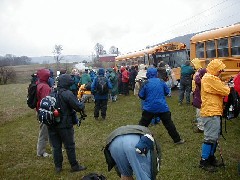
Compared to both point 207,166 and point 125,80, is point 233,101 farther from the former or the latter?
point 125,80

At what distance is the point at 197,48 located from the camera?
16.3 meters

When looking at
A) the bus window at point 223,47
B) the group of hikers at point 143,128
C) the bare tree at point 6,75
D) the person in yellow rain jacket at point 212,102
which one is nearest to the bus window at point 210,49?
the bus window at point 223,47

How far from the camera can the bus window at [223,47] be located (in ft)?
45.1

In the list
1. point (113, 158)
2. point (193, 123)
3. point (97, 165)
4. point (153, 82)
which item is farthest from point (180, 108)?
point (113, 158)

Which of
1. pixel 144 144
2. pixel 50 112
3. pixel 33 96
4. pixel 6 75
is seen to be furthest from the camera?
pixel 6 75

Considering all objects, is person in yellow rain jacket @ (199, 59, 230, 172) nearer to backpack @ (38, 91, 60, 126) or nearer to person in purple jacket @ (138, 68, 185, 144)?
person in purple jacket @ (138, 68, 185, 144)

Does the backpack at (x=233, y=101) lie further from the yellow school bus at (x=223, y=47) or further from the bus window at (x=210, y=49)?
the bus window at (x=210, y=49)

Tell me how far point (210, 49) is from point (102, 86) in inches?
244

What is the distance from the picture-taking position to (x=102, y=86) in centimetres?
1144

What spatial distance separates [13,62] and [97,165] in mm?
93145

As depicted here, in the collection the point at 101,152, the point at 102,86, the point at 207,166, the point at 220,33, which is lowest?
the point at 101,152

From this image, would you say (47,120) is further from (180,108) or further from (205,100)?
(180,108)

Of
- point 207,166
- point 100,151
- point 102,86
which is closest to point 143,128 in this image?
point 207,166

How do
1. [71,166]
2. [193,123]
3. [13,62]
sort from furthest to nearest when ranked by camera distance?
[13,62] < [193,123] < [71,166]
